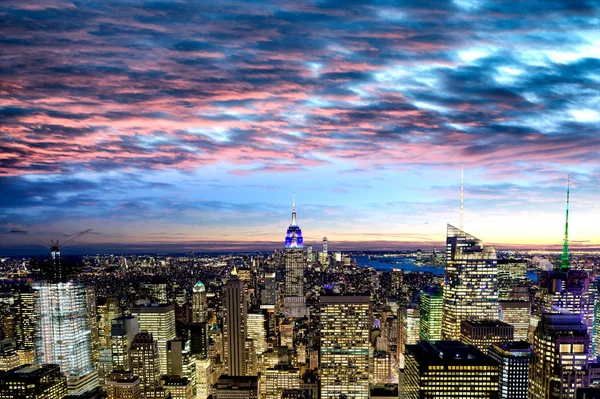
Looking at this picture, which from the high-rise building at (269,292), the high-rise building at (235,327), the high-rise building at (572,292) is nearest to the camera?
the high-rise building at (572,292)

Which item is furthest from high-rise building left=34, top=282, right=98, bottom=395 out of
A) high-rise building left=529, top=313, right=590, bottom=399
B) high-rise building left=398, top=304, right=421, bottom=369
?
high-rise building left=529, top=313, right=590, bottom=399

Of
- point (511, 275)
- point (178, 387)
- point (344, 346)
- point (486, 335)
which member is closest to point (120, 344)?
point (178, 387)

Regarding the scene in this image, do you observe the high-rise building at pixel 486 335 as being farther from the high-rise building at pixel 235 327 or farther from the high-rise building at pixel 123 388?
the high-rise building at pixel 123 388

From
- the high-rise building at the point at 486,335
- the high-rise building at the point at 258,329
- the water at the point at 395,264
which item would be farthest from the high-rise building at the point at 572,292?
the water at the point at 395,264

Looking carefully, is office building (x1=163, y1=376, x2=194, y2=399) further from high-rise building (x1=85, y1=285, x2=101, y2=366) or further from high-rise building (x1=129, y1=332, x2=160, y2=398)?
high-rise building (x1=85, y1=285, x2=101, y2=366)

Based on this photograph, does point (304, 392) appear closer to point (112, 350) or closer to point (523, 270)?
point (112, 350)

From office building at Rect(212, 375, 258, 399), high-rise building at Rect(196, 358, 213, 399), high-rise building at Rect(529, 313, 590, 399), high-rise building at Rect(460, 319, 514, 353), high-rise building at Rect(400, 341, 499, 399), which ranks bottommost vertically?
high-rise building at Rect(196, 358, 213, 399)
